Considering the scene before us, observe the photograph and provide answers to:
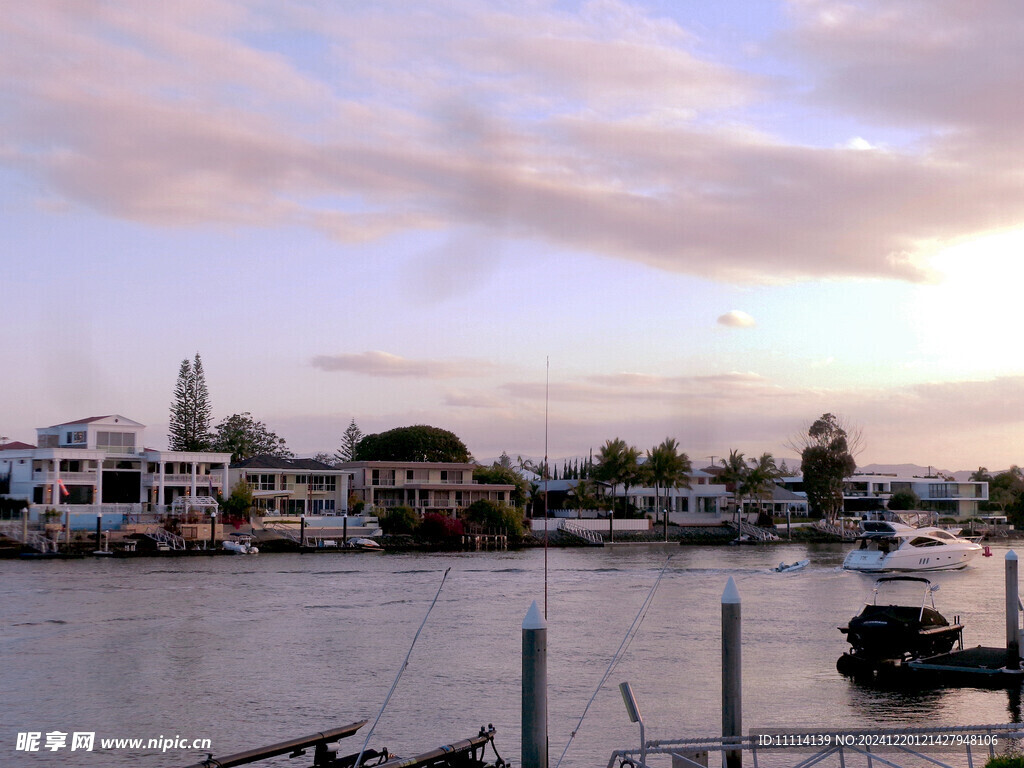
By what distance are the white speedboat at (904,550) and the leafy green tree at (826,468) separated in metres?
62.2

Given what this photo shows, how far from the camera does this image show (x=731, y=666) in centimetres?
1458

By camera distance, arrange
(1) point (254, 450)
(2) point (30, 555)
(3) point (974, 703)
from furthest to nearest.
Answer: (1) point (254, 450) < (2) point (30, 555) < (3) point (974, 703)

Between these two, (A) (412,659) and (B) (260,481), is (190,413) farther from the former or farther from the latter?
(A) (412,659)

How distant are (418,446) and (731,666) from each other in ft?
380

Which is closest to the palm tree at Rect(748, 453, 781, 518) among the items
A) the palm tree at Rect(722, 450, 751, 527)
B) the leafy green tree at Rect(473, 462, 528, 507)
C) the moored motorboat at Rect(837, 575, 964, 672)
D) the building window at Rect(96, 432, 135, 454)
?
the palm tree at Rect(722, 450, 751, 527)

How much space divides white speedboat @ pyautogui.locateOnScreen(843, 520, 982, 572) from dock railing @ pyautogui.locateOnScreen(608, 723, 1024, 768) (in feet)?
145

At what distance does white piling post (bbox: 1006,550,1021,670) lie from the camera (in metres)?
24.4

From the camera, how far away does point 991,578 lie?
205 feet

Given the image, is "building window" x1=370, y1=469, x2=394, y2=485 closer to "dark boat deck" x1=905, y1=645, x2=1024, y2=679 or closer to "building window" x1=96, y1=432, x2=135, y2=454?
"building window" x1=96, y1=432, x2=135, y2=454

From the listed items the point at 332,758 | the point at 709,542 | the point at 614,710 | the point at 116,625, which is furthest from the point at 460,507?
the point at 332,758

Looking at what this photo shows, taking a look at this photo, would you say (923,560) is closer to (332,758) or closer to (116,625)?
(116,625)

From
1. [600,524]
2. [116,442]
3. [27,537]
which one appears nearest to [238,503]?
[116,442]

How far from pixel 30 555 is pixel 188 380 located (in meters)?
41.1

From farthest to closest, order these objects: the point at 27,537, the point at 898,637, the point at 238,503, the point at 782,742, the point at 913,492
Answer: the point at 913,492 < the point at 238,503 < the point at 27,537 < the point at 898,637 < the point at 782,742
